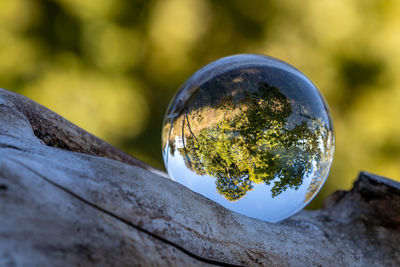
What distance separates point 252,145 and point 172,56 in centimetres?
359

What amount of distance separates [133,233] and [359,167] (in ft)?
13.0

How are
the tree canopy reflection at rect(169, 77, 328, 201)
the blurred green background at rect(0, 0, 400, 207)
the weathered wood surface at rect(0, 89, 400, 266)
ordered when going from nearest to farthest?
the weathered wood surface at rect(0, 89, 400, 266) → the tree canopy reflection at rect(169, 77, 328, 201) → the blurred green background at rect(0, 0, 400, 207)

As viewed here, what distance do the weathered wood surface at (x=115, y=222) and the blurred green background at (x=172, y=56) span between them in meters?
2.91

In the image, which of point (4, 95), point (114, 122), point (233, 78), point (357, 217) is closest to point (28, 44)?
point (114, 122)

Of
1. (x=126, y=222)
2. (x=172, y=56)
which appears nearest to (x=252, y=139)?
(x=126, y=222)

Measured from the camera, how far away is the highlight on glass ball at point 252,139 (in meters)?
1.36

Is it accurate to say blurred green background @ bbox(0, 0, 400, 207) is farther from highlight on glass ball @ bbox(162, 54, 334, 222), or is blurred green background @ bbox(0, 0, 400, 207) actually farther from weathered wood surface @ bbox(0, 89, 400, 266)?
highlight on glass ball @ bbox(162, 54, 334, 222)

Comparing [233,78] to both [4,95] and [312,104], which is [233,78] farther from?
[4,95]

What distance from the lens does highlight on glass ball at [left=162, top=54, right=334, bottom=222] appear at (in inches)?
53.7

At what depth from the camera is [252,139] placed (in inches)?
53.3

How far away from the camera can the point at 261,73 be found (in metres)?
1.46

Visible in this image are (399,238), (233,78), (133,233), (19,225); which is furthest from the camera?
(399,238)

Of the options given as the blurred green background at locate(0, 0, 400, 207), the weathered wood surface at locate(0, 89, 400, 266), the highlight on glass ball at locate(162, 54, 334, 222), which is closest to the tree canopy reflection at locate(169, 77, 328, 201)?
the highlight on glass ball at locate(162, 54, 334, 222)

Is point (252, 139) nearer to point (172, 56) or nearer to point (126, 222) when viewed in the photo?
point (126, 222)
